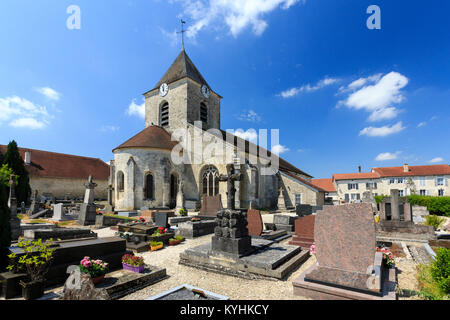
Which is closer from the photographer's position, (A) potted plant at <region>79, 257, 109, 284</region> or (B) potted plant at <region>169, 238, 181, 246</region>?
(A) potted plant at <region>79, 257, 109, 284</region>

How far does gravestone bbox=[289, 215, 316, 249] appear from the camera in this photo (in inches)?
301

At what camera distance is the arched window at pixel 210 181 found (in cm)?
2027

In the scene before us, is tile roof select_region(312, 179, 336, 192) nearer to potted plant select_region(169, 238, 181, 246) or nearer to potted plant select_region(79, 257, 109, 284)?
potted plant select_region(169, 238, 181, 246)

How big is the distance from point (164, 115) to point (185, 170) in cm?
752

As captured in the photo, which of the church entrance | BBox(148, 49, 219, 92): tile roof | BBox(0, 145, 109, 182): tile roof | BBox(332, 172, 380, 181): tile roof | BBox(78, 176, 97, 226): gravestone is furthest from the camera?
BBox(332, 172, 380, 181): tile roof

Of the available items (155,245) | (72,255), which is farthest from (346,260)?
(155,245)

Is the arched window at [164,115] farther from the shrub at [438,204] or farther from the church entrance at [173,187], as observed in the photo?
the shrub at [438,204]

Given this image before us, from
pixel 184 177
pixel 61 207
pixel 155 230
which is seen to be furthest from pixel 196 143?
pixel 155 230

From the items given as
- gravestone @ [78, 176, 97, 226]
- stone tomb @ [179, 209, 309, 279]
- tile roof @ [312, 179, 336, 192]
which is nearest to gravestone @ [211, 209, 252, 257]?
stone tomb @ [179, 209, 309, 279]

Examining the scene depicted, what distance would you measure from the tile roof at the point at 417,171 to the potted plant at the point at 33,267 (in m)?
40.9

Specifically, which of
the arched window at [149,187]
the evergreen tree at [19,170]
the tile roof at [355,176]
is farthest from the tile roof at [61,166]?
the tile roof at [355,176]

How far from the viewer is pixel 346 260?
3.96 metres

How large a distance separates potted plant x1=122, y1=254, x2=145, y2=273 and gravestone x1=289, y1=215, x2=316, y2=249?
16.9 ft

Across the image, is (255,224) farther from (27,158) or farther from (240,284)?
(27,158)
